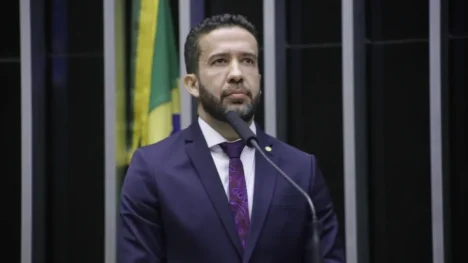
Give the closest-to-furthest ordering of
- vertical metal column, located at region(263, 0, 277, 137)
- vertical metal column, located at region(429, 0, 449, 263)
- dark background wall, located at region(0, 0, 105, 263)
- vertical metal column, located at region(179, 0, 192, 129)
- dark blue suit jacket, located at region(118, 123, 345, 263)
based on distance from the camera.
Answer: dark blue suit jacket, located at region(118, 123, 345, 263)
vertical metal column, located at region(429, 0, 449, 263)
vertical metal column, located at region(263, 0, 277, 137)
vertical metal column, located at region(179, 0, 192, 129)
dark background wall, located at region(0, 0, 105, 263)

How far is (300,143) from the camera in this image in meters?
4.39

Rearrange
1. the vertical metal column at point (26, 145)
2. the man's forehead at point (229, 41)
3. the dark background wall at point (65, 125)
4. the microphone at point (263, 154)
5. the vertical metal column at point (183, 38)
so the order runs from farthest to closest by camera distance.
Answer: the dark background wall at point (65, 125)
the vertical metal column at point (26, 145)
the vertical metal column at point (183, 38)
the man's forehead at point (229, 41)
the microphone at point (263, 154)

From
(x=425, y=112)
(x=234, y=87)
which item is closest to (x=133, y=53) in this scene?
(x=425, y=112)

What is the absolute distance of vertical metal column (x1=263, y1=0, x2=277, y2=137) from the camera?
428cm

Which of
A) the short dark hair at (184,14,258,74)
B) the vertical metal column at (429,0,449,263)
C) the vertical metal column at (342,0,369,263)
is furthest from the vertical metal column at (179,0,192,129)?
the short dark hair at (184,14,258,74)

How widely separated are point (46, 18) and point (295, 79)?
5.06 feet

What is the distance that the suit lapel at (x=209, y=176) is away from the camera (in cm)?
180

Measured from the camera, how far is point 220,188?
72.8 inches

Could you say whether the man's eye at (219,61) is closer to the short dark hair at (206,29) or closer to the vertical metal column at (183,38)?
the short dark hair at (206,29)

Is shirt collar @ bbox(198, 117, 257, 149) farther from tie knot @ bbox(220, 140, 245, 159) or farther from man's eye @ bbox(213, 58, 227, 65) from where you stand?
man's eye @ bbox(213, 58, 227, 65)

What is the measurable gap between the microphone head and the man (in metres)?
0.05

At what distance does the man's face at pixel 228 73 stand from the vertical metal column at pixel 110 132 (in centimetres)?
257

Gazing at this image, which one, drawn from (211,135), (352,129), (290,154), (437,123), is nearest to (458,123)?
(437,123)
